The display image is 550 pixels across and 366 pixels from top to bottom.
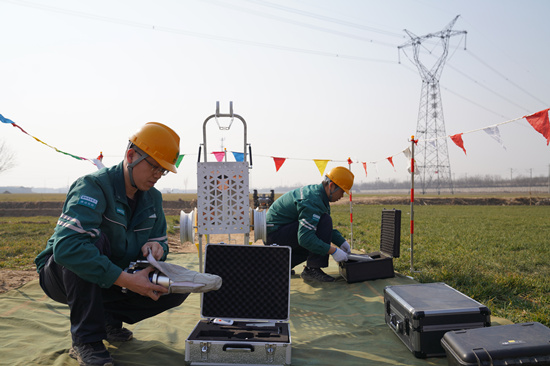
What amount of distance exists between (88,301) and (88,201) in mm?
677

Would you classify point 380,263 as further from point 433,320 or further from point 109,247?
point 109,247

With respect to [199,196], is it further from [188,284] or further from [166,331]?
[188,284]

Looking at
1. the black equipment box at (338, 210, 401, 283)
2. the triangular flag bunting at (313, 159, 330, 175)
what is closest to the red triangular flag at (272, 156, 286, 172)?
the triangular flag bunting at (313, 159, 330, 175)

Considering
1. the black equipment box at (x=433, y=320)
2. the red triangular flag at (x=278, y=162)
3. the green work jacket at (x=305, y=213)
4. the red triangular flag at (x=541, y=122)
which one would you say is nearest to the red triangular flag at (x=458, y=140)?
the red triangular flag at (x=541, y=122)

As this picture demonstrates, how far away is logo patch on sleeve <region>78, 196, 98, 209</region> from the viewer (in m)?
2.42

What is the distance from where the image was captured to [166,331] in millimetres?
3361

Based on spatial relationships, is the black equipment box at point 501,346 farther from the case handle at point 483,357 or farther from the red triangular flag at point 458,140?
the red triangular flag at point 458,140

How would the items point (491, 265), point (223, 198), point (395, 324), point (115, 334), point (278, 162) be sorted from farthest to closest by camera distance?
point (278, 162)
point (491, 265)
point (223, 198)
point (395, 324)
point (115, 334)

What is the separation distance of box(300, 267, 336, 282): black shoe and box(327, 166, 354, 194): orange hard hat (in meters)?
1.24

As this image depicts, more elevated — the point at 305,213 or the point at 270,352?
the point at 305,213

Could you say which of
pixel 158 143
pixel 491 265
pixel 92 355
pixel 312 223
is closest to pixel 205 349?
pixel 92 355

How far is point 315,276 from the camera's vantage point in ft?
17.4

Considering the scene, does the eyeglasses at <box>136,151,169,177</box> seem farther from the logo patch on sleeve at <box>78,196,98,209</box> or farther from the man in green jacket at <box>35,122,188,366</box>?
the logo patch on sleeve at <box>78,196,98,209</box>

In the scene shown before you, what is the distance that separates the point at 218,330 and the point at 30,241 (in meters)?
9.51
